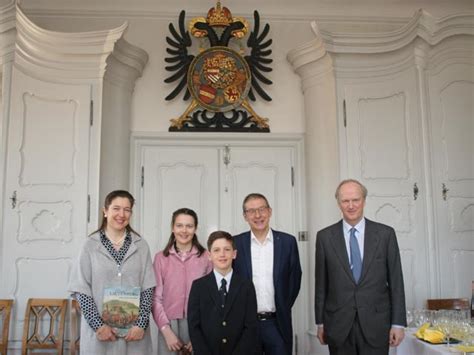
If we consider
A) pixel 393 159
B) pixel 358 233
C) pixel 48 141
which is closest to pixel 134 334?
pixel 358 233

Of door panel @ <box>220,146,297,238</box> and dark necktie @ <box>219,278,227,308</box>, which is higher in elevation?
door panel @ <box>220,146,297,238</box>

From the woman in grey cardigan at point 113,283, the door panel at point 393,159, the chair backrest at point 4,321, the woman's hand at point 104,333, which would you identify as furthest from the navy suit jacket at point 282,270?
the chair backrest at point 4,321

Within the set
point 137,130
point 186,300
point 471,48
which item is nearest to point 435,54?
point 471,48

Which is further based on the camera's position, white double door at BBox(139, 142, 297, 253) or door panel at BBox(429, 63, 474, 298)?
white double door at BBox(139, 142, 297, 253)

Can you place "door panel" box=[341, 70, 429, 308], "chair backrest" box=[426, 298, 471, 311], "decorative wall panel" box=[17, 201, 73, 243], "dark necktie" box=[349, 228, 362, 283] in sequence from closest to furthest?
"dark necktie" box=[349, 228, 362, 283] < "chair backrest" box=[426, 298, 471, 311] < "decorative wall panel" box=[17, 201, 73, 243] < "door panel" box=[341, 70, 429, 308]

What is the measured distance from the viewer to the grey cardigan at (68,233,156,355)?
7.55ft

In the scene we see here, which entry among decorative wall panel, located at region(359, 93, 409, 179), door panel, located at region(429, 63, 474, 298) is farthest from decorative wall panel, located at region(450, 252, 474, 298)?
decorative wall panel, located at region(359, 93, 409, 179)

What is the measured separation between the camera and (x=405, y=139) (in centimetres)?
382

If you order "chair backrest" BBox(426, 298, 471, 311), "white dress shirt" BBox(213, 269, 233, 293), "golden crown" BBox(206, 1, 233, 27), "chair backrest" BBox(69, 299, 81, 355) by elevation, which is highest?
"golden crown" BBox(206, 1, 233, 27)

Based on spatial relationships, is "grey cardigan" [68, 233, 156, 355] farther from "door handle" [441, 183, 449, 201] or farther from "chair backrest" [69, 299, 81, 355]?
"door handle" [441, 183, 449, 201]

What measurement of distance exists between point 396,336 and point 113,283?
1330 millimetres

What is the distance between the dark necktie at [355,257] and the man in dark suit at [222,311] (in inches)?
19.7

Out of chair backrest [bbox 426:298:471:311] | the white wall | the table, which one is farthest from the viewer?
the white wall

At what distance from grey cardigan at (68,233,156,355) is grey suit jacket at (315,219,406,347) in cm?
89
